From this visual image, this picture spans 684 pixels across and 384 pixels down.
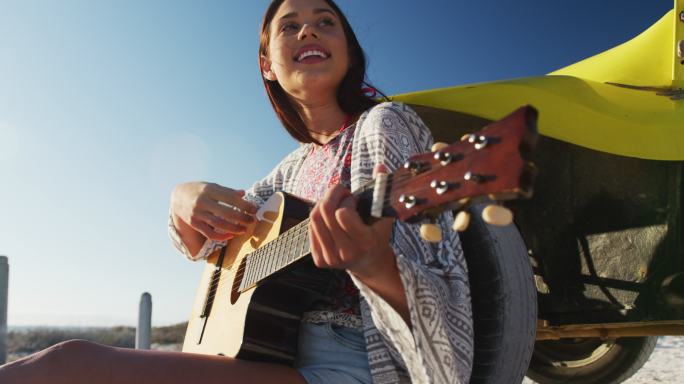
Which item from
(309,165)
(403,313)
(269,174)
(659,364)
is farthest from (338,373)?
(659,364)

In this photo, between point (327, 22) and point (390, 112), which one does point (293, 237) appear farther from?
point (327, 22)

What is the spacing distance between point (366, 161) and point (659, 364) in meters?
5.07

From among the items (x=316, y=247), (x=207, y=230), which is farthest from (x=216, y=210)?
(x=316, y=247)

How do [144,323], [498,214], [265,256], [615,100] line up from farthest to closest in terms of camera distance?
[144,323]
[615,100]
[265,256]
[498,214]

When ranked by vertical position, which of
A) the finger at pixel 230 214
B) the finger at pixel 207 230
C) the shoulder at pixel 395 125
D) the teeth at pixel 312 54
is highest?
the teeth at pixel 312 54

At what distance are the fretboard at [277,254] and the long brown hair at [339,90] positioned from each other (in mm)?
484

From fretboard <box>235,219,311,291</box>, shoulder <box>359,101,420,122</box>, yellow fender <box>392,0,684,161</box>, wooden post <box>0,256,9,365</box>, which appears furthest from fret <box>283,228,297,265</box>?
wooden post <box>0,256,9,365</box>

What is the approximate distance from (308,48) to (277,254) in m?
0.70

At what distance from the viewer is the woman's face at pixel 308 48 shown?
6.21ft

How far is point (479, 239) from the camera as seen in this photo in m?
1.76

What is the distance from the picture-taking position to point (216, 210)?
78.9 inches

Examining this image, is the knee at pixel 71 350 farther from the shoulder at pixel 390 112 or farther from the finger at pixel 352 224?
the shoulder at pixel 390 112

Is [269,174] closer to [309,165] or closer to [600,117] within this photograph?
[309,165]

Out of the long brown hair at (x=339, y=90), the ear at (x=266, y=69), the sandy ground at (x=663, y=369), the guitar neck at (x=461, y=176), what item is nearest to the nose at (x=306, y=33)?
the long brown hair at (x=339, y=90)
